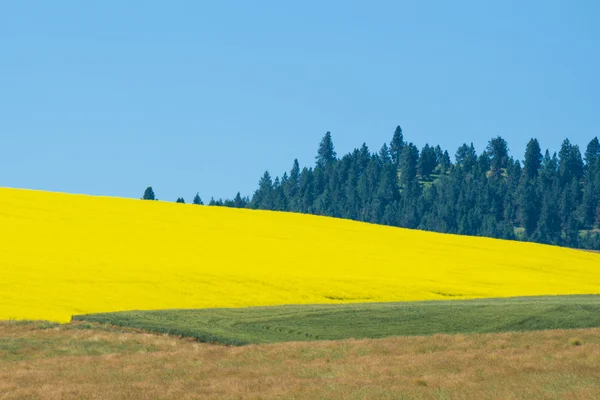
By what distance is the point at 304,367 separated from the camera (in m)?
18.6

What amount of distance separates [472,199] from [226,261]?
146638mm

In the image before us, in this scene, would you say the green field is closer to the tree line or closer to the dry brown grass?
the dry brown grass

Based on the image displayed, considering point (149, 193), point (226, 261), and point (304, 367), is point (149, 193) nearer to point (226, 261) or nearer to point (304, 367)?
point (226, 261)

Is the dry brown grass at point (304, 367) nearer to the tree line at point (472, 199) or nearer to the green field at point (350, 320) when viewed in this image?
the green field at point (350, 320)

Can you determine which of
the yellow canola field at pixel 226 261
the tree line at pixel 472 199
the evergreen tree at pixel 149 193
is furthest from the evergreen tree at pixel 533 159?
the yellow canola field at pixel 226 261

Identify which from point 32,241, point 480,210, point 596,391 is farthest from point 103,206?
point 480,210

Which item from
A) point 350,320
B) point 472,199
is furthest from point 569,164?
point 350,320

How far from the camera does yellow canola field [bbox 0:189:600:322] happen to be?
31.5 metres

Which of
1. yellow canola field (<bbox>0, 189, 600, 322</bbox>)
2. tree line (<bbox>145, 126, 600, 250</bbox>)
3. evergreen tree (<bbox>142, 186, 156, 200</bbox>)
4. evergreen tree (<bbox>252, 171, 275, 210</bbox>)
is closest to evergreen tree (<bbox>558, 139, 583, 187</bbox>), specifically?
tree line (<bbox>145, 126, 600, 250</bbox>)

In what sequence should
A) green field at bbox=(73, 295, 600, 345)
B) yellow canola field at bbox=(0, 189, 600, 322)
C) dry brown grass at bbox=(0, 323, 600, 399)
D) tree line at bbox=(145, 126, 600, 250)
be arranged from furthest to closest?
tree line at bbox=(145, 126, 600, 250), yellow canola field at bbox=(0, 189, 600, 322), green field at bbox=(73, 295, 600, 345), dry brown grass at bbox=(0, 323, 600, 399)

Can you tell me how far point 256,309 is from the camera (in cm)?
2853

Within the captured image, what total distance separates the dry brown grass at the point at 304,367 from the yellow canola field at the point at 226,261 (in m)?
5.00

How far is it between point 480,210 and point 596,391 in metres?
166

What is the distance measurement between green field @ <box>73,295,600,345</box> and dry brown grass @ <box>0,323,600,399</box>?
1453mm
